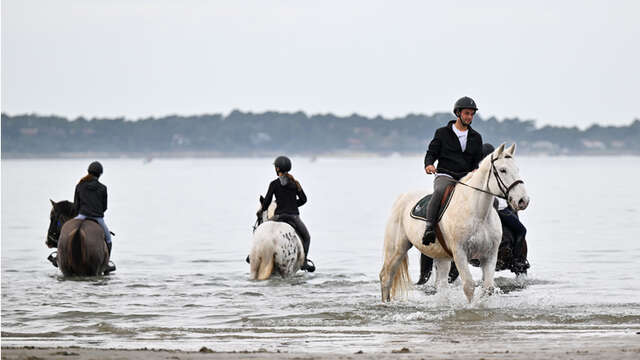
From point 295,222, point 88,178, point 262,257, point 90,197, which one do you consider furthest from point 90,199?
point 295,222

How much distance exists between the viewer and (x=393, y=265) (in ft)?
45.9

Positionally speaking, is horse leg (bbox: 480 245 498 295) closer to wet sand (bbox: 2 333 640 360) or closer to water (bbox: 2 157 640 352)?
water (bbox: 2 157 640 352)

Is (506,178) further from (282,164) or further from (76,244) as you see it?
(76,244)

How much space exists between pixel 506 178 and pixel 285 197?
629cm

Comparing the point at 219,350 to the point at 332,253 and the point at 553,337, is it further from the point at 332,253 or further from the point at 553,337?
Result: the point at 332,253

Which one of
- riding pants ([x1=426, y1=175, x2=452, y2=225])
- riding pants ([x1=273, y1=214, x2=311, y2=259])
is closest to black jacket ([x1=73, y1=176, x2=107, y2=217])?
riding pants ([x1=273, y1=214, x2=311, y2=259])

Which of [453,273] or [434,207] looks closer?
[434,207]

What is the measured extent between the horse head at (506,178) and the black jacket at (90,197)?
25.0ft

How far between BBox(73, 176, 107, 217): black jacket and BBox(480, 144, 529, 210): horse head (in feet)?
25.0

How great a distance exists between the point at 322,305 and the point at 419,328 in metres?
2.63

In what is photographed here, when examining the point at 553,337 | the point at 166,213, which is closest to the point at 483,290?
the point at 553,337

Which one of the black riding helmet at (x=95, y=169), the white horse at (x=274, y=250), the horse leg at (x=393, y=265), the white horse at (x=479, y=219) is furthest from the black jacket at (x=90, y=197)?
the white horse at (x=479, y=219)

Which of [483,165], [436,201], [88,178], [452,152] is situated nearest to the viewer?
[483,165]

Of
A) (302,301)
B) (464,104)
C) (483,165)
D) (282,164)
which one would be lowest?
(302,301)
